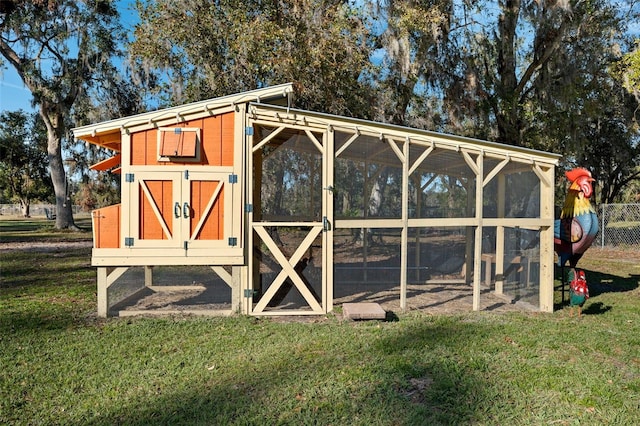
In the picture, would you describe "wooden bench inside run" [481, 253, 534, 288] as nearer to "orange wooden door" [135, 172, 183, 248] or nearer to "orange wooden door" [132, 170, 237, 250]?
"orange wooden door" [132, 170, 237, 250]

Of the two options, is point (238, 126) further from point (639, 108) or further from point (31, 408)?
point (639, 108)

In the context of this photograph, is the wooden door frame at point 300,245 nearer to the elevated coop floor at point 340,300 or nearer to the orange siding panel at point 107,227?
the elevated coop floor at point 340,300

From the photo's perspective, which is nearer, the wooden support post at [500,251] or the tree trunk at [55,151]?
the wooden support post at [500,251]

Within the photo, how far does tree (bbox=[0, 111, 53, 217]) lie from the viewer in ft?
109

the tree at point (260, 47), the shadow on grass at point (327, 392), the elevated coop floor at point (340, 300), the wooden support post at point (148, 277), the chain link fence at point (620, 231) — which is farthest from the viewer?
the chain link fence at point (620, 231)

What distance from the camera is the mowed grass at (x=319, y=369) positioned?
3.53 metres

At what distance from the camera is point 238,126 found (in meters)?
6.48

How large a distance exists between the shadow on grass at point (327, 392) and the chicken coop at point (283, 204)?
207 cm

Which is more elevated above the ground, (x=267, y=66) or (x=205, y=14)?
(x=205, y=14)

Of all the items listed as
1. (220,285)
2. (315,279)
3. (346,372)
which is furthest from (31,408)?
(220,285)

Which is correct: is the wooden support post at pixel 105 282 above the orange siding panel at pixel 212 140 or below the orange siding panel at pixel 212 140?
below

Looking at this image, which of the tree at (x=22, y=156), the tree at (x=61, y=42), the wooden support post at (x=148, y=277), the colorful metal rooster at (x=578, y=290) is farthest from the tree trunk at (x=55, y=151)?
the colorful metal rooster at (x=578, y=290)

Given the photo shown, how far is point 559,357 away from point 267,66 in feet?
27.0

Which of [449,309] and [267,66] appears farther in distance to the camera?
[267,66]
